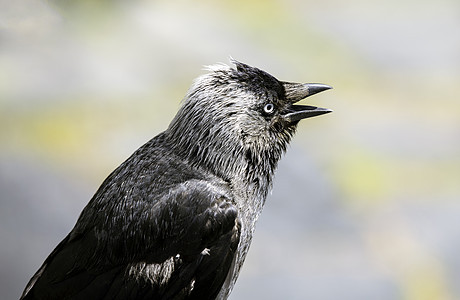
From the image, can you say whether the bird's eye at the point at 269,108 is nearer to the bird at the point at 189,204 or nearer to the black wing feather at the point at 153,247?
the bird at the point at 189,204

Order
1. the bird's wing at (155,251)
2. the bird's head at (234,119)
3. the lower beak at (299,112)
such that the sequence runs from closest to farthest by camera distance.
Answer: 1. the bird's wing at (155,251)
2. the bird's head at (234,119)
3. the lower beak at (299,112)

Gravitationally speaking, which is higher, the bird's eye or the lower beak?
the lower beak

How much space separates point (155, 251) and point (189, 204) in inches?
10.7

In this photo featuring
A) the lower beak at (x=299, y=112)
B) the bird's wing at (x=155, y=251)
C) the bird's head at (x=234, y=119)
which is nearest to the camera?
the bird's wing at (x=155, y=251)

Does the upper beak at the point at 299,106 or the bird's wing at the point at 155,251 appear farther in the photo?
the upper beak at the point at 299,106

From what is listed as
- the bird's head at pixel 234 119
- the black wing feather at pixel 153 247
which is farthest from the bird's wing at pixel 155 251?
the bird's head at pixel 234 119

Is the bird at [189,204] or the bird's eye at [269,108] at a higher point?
the bird's eye at [269,108]

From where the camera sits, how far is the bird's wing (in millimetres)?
3354

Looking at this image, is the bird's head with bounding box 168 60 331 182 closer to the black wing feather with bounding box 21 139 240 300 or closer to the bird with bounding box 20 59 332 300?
the bird with bounding box 20 59 332 300

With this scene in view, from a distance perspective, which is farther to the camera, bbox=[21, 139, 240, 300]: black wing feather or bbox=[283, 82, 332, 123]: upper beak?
bbox=[283, 82, 332, 123]: upper beak

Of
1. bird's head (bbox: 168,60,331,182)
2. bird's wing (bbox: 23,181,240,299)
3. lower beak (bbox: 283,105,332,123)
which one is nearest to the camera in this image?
bird's wing (bbox: 23,181,240,299)

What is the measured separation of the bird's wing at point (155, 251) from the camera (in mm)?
3354

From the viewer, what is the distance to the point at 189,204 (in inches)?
133

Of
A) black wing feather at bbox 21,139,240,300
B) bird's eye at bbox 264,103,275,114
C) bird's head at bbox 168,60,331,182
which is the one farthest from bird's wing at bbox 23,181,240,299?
bird's eye at bbox 264,103,275,114
